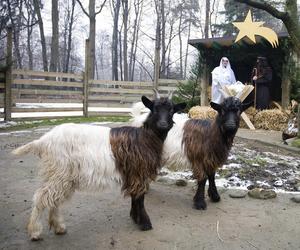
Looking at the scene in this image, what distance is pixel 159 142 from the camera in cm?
383

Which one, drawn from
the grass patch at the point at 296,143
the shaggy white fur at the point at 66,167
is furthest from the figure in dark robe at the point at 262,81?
the shaggy white fur at the point at 66,167

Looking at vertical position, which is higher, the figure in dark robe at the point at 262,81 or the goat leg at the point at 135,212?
the figure in dark robe at the point at 262,81

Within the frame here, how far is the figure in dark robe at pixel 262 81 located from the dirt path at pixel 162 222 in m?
7.26

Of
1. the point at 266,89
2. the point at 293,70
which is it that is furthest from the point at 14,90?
the point at 293,70

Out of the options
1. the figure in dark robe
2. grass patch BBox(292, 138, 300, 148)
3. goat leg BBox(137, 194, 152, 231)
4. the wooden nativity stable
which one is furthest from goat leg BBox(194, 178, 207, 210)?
the wooden nativity stable

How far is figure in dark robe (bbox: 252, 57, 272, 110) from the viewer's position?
11461 millimetres

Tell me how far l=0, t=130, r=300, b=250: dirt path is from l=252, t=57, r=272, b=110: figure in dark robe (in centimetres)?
726

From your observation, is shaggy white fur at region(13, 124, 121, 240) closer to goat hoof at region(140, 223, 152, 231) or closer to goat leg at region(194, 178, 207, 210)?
goat hoof at region(140, 223, 152, 231)

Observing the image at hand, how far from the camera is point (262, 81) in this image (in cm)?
1150

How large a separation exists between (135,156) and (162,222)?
2.78ft

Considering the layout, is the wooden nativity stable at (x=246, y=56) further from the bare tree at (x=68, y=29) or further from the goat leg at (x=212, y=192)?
the bare tree at (x=68, y=29)

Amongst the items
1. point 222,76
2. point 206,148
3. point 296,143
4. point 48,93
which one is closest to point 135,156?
point 206,148

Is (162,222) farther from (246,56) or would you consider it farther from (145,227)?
(246,56)

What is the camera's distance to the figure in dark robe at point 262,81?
1146 cm
